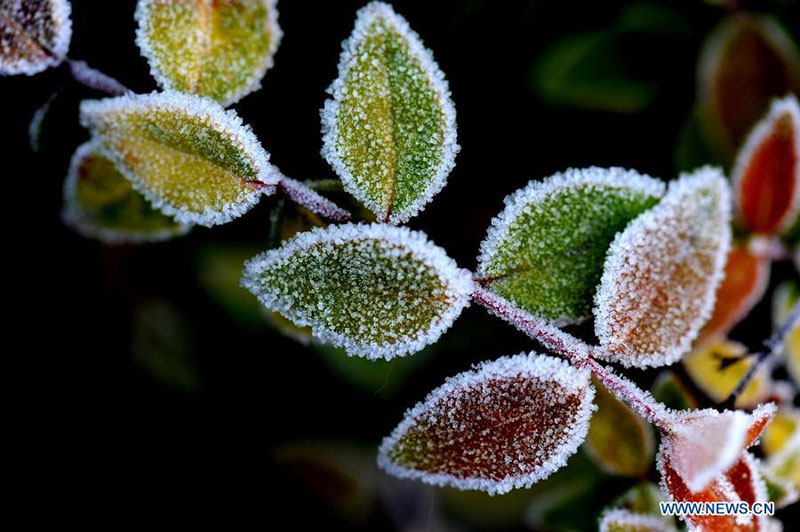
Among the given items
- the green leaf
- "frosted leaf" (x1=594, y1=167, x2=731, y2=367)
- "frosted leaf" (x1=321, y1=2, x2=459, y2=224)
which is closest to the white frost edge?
"frosted leaf" (x1=594, y1=167, x2=731, y2=367)

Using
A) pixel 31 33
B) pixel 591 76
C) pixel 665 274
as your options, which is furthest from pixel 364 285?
pixel 591 76

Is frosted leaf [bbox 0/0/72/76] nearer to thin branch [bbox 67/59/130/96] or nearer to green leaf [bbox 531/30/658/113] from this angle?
thin branch [bbox 67/59/130/96]

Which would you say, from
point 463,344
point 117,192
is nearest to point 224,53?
point 117,192

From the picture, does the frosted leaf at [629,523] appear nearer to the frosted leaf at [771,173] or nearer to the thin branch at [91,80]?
the frosted leaf at [771,173]

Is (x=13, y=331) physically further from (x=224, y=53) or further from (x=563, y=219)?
(x=563, y=219)

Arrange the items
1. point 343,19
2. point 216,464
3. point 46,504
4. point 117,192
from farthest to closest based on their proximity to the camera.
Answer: point 216,464 < point 46,504 < point 343,19 < point 117,192
